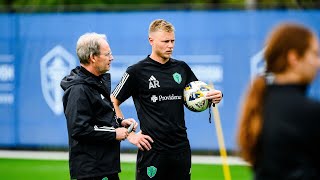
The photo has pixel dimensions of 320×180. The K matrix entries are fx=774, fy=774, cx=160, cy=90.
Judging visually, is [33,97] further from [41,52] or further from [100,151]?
[100,151]

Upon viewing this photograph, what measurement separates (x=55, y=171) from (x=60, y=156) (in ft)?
7.03

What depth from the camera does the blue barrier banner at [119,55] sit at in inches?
571

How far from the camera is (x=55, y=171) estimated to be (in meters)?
12.6

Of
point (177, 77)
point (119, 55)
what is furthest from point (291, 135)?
point (119, 55)

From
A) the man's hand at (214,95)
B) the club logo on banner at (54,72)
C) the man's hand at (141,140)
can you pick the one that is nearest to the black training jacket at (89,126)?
the man's hand at (141,140)

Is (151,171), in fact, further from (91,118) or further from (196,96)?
(91,118)

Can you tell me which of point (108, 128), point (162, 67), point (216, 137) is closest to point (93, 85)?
point (108, 128)

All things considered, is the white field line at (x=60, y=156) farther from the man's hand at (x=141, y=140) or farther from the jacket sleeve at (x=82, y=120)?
the jacket sleeve at (x=82, y=120)

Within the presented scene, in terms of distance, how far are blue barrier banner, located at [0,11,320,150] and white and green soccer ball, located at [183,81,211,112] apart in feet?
22.7

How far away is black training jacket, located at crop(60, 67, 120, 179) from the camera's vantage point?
20.0 ft

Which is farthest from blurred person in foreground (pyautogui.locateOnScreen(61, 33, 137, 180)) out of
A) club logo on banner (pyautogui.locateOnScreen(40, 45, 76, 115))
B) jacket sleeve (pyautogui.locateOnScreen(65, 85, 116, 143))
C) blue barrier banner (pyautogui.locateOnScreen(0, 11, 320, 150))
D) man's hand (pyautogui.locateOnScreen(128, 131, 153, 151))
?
club logo on banner (pyautogui.locateOnScreen(40, 45, 76, 115))

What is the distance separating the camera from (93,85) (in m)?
6.22

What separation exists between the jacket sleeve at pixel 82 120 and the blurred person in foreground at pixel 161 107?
94 cm

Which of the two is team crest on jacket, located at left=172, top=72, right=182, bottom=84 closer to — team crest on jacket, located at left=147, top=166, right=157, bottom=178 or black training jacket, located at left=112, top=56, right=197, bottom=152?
black training jacket, located at left=112, top=56, right=197, bottom=152
